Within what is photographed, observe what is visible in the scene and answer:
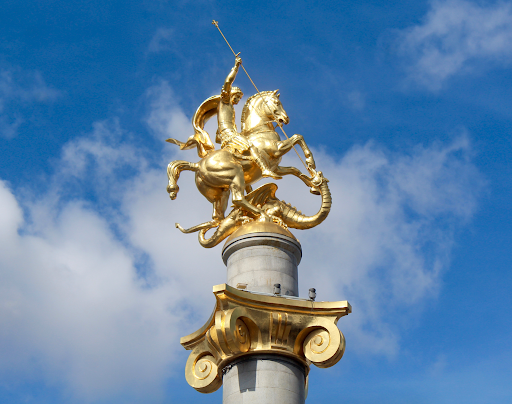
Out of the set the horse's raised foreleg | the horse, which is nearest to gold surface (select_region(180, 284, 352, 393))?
the horse

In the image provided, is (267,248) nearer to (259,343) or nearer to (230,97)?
(259,343)

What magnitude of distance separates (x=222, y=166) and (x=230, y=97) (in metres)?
3.26

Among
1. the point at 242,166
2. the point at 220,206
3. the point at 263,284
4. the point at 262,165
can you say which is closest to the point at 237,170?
the point at 242,166

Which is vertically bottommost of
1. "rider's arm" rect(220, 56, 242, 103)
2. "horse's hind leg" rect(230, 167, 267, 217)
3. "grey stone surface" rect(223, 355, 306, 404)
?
"grey stone surface" rect(223, 355, 306, 404)

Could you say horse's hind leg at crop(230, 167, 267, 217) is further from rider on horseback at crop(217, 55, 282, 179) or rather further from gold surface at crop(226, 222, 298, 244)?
rider on horseback at crop(217, 55, 282, 179)

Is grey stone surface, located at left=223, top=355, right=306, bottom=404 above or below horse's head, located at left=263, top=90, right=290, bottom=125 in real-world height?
below

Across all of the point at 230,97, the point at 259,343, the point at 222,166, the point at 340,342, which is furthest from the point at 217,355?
the point at 230,97

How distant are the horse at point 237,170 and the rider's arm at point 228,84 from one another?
1313 mm

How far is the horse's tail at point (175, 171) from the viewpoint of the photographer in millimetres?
22078

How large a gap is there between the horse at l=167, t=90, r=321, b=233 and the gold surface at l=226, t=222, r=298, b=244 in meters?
0.87

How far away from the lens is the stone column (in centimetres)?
1672

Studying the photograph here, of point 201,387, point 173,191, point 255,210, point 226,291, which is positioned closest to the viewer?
point 226,291

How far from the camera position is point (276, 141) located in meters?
22.3

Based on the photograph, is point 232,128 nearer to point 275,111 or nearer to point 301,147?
point 275,111
